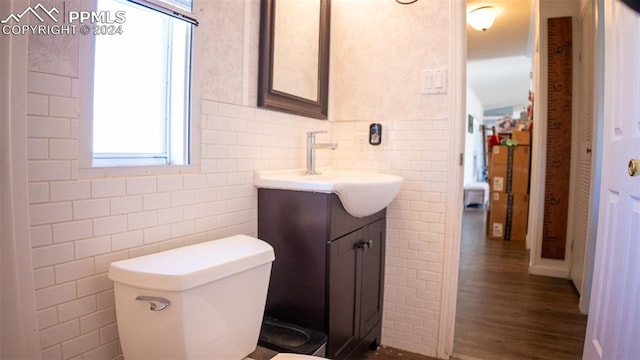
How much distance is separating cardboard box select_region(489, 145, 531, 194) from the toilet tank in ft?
Result: 12.8

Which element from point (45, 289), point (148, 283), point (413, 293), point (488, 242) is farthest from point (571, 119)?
point (45, 289)

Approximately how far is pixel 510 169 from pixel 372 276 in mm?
3199

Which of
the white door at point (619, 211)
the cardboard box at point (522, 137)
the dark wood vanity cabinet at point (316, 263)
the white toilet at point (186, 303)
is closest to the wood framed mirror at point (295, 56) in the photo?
the dark wood vanity cabinet at point (316, 263)

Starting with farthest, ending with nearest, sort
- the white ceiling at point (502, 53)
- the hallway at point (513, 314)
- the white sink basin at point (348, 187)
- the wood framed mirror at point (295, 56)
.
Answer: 1. the white ceiling at point (502, 53)
2. the hallway at point (513, 314)
3. the wood framed mirror at point (295, 56)
4. the white sink basin at point (348, 187)

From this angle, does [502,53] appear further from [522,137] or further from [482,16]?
[482,16]

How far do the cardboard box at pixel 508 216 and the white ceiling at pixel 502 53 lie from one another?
1.84m

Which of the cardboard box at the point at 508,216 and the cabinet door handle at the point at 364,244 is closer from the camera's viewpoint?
the cabinet door handle at the point at 364,244

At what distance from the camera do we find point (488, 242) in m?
4.10

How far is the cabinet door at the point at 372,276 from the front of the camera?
1615 mm

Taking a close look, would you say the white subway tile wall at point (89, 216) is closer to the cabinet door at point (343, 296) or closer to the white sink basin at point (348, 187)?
the white sink basin at point (348, 187)

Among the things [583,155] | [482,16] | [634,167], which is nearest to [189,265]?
[634,167]

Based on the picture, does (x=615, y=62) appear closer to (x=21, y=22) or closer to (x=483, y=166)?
(x=21, y=22)

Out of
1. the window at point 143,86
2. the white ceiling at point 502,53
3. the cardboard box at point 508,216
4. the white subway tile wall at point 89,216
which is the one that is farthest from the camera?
the cardboard box at point 508,216

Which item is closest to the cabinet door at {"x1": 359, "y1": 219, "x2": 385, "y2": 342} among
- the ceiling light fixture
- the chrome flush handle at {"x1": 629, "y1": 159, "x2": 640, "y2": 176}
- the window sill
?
the window sill
